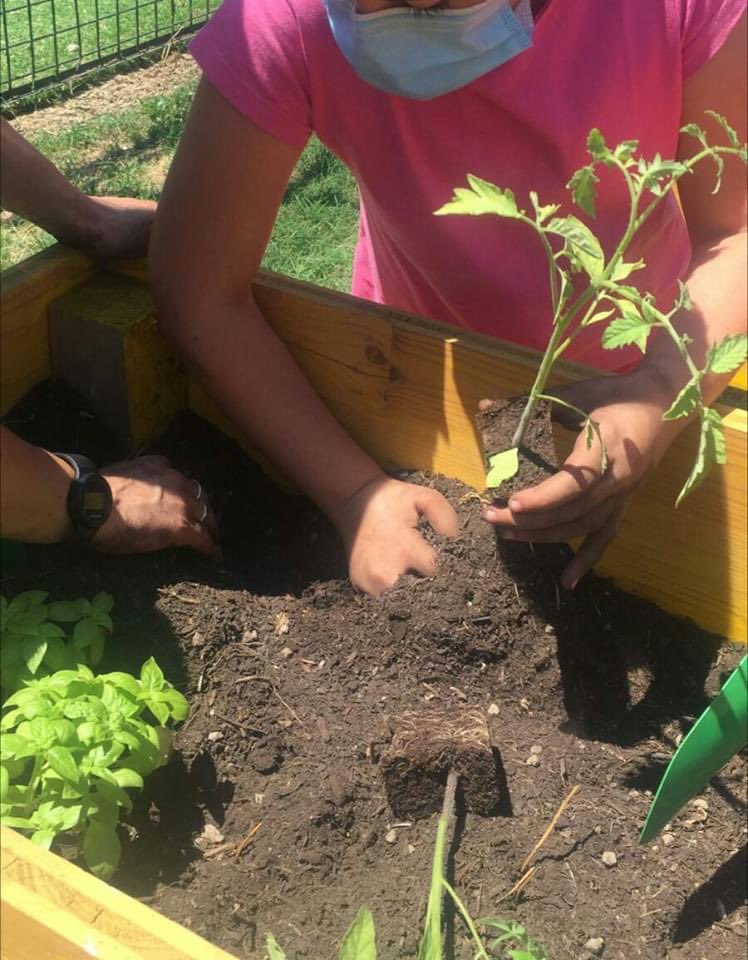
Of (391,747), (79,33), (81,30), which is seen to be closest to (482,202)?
(391,747)

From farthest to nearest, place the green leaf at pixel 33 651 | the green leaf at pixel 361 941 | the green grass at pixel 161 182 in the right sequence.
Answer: the green grass at pixel 161 182, the green leaf at pixel 33 651, the green leaf at pixel 361 941

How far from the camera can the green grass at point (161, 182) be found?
3.52 metres

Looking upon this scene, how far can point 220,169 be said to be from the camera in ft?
5.32

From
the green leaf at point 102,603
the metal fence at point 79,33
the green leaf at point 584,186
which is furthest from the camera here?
the metal fence at point 79,33

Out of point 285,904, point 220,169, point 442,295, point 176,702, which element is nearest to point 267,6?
point 220,169

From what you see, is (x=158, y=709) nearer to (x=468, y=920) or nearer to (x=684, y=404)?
(x=468, y=920)

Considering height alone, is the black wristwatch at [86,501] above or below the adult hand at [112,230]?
below

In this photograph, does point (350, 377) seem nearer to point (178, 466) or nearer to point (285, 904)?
point (178, 466)

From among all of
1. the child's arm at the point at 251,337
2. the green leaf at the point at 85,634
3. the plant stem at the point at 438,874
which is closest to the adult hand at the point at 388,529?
the child's arm at the point at 251,337

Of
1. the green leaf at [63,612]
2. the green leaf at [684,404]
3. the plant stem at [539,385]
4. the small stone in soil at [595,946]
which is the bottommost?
the small stone in soil at [595,946]

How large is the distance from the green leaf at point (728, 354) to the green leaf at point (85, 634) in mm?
829

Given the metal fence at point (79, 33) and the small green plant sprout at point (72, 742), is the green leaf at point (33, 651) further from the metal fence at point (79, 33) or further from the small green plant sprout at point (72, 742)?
the metal fence at point (79, 33)

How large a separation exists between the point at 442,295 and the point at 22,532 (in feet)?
2.97

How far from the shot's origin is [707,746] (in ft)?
4.21
